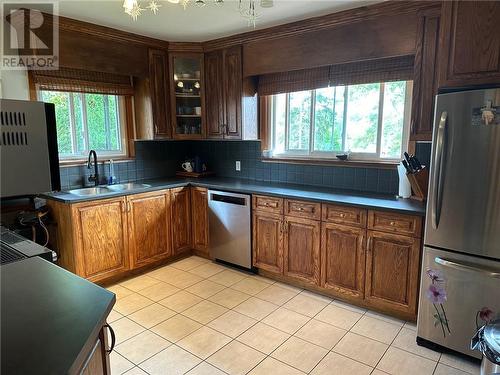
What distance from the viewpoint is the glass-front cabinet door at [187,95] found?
3.87 m

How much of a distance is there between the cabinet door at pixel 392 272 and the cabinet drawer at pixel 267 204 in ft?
2.78

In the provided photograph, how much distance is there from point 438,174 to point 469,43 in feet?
2.66

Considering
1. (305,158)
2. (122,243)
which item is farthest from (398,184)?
(122,243)

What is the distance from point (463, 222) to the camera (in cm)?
205

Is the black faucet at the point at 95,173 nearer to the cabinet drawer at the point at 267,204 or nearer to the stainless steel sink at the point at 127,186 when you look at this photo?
the stainless steel sink at the point at 127,186

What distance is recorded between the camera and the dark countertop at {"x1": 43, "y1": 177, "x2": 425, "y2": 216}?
2.58m

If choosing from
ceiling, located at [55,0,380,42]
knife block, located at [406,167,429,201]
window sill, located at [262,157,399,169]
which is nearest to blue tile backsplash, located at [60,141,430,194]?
window sill, located at [262,157,399,169]

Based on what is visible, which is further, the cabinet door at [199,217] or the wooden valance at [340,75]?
the cabinet door at [199,217]

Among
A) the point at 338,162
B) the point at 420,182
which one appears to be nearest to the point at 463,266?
the point at 420,182

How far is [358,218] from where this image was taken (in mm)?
2672

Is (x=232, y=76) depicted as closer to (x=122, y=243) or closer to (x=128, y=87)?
(x=128, y=87)

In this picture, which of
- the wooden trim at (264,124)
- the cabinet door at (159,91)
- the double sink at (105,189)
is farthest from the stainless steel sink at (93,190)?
the wooden trim at (264,124)

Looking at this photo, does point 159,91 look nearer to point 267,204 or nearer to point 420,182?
point 267,204

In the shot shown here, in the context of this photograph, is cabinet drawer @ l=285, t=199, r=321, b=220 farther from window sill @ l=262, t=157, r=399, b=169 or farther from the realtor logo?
the realtor logo
